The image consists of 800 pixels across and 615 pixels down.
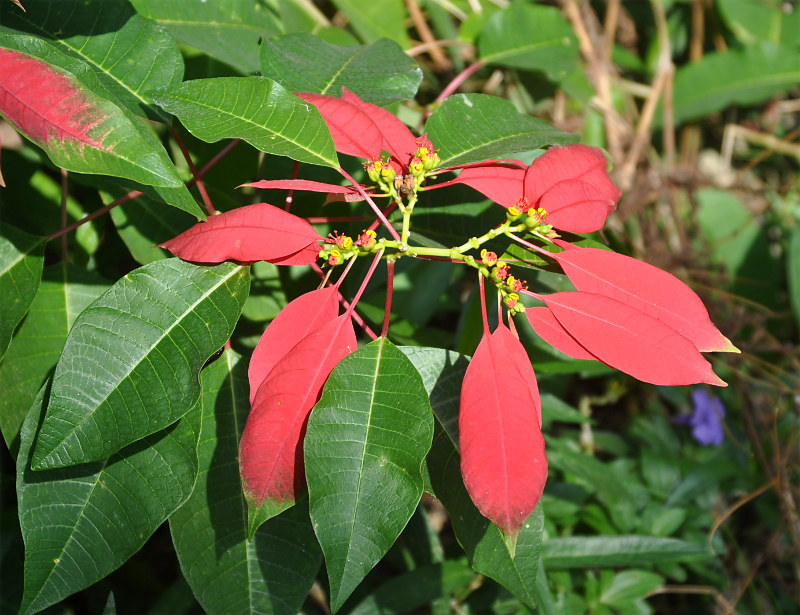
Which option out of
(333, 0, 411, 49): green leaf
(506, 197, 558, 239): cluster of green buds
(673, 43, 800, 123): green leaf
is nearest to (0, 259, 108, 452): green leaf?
(506, 197, 558, 239): cluster of green buds

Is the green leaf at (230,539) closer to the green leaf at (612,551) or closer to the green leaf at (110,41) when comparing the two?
the green leaf at (110,41)

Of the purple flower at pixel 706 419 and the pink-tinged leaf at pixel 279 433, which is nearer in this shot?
the pink-tinged leaf at pixel 279 433

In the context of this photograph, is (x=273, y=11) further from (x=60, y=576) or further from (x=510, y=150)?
(x=60, y=576)

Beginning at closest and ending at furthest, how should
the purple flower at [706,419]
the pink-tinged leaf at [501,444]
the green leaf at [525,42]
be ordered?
the pink-tinged leaf at [501,444]
the green leaf at [525,42]
the purple flower at [706,419]

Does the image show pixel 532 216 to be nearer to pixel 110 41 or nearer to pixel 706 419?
pixel 110 41

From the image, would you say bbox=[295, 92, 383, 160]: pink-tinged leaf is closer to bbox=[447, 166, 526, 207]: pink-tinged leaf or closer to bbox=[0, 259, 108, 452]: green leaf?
bbox=[447, 166, 526, 207]: pink-tinged leaf

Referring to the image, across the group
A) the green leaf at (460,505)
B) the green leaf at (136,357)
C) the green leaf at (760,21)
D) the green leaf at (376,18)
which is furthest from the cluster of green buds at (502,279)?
the green leaf at (760,21)

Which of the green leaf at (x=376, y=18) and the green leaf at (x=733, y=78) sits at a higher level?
the green leaf at (x=376, y=18)

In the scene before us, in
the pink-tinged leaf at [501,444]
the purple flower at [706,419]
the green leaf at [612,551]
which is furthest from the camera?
the purple flower at [706,419]
